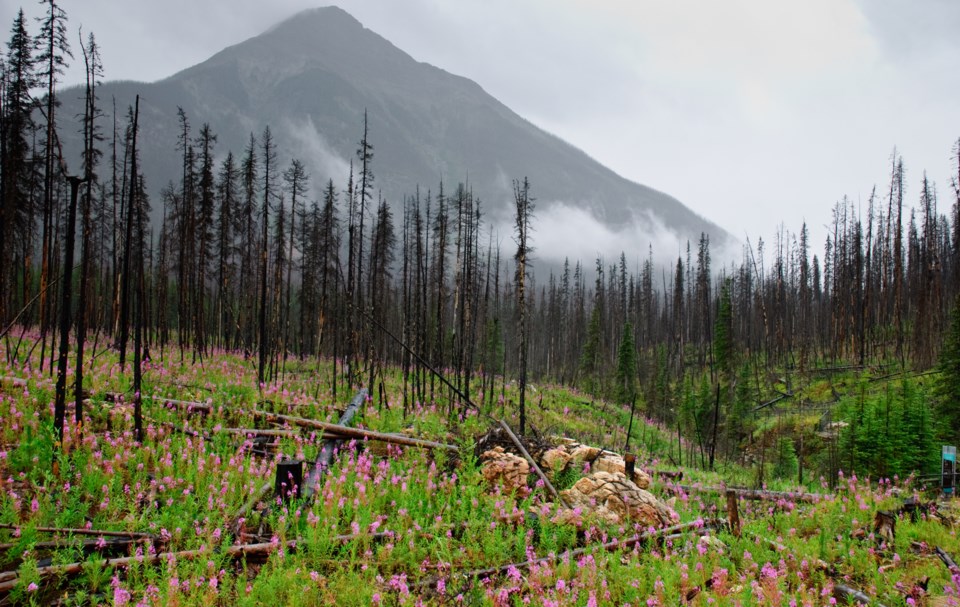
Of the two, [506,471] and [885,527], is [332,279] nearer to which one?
[506,471]

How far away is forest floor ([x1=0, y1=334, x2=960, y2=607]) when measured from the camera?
173 inches

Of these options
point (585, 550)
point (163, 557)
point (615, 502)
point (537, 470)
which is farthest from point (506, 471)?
point (163, 557)

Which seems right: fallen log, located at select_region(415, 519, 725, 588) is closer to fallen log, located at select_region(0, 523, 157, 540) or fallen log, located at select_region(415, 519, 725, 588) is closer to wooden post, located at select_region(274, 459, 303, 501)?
wooden post, located at select_region(274, 459, 303, 501)

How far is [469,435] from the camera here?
9.45 m

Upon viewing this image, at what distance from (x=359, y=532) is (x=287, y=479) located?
1.57 meters

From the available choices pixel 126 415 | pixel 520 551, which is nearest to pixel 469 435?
pixel 520 551

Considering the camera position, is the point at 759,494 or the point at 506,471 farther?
the point at 759,494

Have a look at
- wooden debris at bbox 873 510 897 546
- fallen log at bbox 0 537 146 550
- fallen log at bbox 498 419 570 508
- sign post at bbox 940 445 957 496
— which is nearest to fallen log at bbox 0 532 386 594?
fallen log at bbox 0 537 146 550

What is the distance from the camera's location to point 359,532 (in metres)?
5.29

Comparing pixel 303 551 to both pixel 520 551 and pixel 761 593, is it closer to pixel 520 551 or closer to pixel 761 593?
pixel 520 551

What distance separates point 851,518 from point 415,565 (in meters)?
8.05

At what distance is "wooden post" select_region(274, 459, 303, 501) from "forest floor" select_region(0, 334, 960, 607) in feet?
0.56

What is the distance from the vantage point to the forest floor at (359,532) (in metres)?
4.38

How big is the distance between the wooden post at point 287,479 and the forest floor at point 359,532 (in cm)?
17
